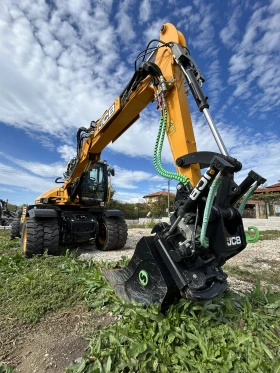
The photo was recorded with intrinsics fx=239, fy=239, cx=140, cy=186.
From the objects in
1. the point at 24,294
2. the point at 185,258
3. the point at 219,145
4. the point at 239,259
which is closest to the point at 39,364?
the point at 24,294

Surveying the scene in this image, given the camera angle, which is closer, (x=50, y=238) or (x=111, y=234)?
(x=50, y=238)

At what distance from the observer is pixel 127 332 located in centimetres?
201

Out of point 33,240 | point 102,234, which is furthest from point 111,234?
point 33,240

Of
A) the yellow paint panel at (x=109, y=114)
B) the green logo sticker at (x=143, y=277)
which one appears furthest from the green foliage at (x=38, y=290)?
the yellow paint panel at (x=109, y=114)

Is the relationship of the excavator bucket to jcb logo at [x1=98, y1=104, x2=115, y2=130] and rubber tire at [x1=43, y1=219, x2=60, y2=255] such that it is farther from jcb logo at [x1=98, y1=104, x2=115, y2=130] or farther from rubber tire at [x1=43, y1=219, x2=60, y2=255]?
rubber tire at [x1=43, y1=219, x2=60, y2=255]

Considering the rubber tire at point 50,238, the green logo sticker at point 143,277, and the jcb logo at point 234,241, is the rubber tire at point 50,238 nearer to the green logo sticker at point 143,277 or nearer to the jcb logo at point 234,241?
the green logo sticker at point 143,277

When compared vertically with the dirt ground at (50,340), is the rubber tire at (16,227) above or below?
above

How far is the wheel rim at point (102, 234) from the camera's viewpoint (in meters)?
6.88

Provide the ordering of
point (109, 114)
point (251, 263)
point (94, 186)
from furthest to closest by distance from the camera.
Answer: point (94, 186) < point (251, 263) < point (109, 114)

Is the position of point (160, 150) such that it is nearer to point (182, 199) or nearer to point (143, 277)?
point (182, 199)

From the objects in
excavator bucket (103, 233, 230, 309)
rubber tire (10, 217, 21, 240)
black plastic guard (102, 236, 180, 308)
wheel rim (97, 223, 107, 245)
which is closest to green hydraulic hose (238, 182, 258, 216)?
excavator bucket (103, 233, 230, 309)

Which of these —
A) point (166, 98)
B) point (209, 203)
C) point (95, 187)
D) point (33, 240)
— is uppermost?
point (166, 98)

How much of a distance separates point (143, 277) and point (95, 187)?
187 inches

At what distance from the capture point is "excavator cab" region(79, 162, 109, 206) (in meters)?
6.58
